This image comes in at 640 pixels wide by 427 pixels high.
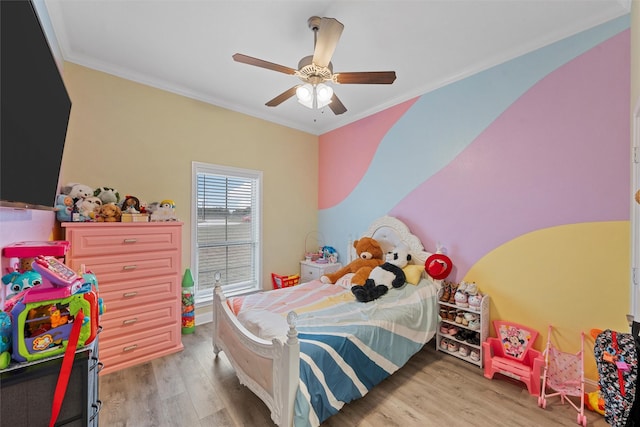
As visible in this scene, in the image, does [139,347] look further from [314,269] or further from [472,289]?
[472,289]

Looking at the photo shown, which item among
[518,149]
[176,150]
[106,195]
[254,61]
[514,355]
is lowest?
[514,355]

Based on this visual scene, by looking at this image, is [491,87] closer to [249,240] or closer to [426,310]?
[426,310]

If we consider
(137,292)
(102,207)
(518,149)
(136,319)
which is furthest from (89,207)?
(518,149)

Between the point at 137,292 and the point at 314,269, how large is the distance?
226 centimetres

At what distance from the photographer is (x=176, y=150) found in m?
3.07

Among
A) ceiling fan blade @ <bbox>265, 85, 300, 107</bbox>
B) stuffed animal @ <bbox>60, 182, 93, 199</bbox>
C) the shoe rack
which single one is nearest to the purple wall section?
the shoe rack

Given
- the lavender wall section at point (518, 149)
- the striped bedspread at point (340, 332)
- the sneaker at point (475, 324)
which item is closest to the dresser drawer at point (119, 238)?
the striped bedspread at point (340, 332)

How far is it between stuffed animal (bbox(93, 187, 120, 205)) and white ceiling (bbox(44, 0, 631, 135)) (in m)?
1.27

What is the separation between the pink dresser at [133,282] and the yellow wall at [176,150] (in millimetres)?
613

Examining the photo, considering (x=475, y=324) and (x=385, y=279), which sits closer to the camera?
(x=475, y=324)

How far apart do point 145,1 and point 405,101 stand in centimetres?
277

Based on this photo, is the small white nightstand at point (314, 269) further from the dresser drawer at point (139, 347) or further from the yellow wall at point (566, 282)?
the yellow wall at point (566, 282)

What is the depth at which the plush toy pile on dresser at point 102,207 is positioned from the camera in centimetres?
216

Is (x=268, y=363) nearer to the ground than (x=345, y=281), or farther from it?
nearer to the ground
